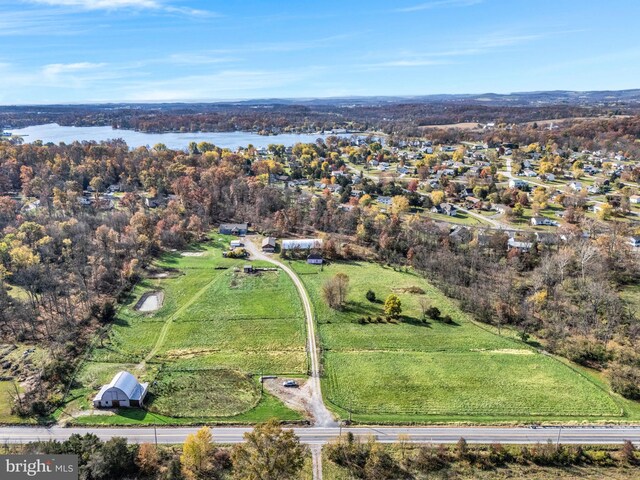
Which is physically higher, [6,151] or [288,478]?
[6,151]

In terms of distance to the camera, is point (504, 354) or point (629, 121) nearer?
point (504, 354)

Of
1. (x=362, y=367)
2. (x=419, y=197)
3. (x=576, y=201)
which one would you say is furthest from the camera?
(x=419, y=197)

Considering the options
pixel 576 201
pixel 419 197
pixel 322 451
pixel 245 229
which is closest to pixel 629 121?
pixel 576 201

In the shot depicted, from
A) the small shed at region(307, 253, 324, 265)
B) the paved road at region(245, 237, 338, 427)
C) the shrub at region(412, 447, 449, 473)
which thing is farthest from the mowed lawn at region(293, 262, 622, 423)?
the small shed at region(307, 253, 324, 265)

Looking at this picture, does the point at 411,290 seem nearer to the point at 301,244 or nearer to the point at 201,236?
the point at 301,244

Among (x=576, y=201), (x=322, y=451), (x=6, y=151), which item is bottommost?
(x=322, y=451)

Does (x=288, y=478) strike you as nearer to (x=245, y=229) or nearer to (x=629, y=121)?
(x=245, y=229)

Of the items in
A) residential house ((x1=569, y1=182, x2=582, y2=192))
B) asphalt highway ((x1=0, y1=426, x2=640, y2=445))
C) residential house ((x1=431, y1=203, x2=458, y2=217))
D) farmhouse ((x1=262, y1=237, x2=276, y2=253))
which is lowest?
asphalt highway ((x1=0, y1=426, x2=640, y2=445))

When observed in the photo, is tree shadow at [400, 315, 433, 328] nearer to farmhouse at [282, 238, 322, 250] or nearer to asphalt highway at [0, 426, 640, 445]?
asphalt highway at [0, 426, 640, 445]
